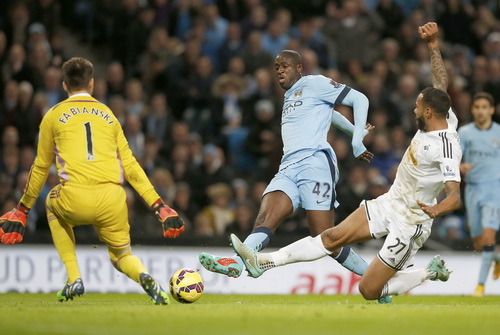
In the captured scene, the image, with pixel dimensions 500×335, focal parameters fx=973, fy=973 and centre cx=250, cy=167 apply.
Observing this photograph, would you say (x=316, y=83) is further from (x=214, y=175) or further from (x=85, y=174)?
(x=214, y=175)

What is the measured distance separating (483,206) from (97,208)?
5.79 metres

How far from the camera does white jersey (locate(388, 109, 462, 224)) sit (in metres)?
8.76

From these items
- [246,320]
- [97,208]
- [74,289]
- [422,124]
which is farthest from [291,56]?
[246,320]

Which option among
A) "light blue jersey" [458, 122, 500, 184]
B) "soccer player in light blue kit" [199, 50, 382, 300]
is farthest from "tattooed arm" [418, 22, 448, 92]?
"light blue jersey" [458, 122, 500, 184]

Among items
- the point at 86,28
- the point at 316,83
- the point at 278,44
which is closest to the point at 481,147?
the point at 316,83

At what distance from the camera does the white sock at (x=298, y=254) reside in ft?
29.4

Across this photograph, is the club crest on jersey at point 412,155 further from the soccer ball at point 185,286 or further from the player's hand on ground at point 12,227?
the player's hand on ground at point 12,227

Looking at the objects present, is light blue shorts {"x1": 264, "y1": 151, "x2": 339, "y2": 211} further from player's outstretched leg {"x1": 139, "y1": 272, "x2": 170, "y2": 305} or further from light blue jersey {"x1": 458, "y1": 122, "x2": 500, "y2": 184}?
light blue jersey {"x1": 458, "y1": 122, "x2": 500, "y2": 184}

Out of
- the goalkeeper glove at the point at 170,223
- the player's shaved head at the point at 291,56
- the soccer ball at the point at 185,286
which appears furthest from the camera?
the player's shaved head at the point at 291,56

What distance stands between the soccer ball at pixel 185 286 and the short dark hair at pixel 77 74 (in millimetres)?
1890

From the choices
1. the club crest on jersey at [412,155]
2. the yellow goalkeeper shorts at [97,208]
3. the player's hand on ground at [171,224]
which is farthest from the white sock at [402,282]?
the yellow goalkeeper shorts at [97,208]

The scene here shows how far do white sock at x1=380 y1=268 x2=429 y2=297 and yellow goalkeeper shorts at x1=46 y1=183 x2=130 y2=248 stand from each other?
2509 millimetres

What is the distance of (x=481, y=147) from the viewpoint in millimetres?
12336

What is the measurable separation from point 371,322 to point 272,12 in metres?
11.3
